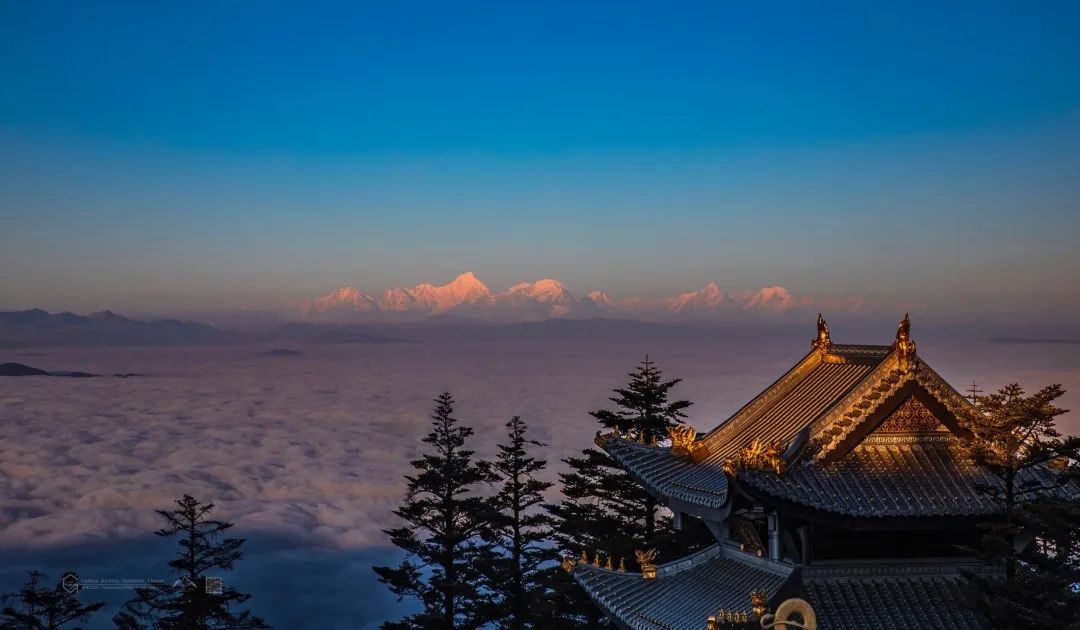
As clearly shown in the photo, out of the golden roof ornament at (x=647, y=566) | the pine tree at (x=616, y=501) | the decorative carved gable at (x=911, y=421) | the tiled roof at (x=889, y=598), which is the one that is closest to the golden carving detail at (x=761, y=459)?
the tiled roof at (x=889, y=598)

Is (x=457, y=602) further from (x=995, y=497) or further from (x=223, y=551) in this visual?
(x=995, y=497)

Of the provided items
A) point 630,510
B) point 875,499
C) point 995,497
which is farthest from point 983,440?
point 630,510

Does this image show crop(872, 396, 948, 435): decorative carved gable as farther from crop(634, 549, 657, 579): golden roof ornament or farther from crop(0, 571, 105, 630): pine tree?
crop(0, 571, 105, 630): pine tree

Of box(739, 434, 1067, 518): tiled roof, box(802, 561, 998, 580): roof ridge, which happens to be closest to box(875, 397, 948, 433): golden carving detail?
box(739, 434, 1067, 518): tiled roof

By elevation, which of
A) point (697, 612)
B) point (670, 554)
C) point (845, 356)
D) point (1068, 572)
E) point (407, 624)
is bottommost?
point (407, 624)

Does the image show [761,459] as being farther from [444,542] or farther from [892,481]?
[444,542]

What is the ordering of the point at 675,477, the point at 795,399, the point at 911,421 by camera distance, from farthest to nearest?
the point at 795,399, the point at 675,477, the point at 911,421

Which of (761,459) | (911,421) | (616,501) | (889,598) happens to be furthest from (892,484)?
(616,501)

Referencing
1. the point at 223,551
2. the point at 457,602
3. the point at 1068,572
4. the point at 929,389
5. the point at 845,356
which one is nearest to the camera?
the point at 1068,572
